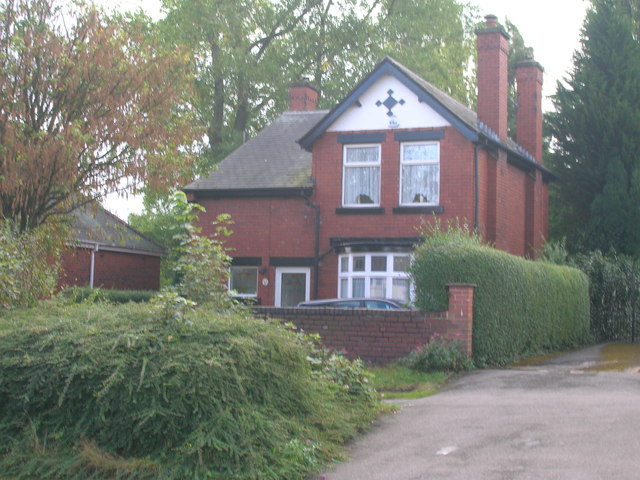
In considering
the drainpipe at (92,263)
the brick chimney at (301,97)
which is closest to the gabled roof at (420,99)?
the brick chimney at (301,97)

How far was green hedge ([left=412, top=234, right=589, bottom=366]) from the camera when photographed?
1512cm

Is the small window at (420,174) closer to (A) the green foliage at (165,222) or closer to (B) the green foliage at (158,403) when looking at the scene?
(A) the green foliage at (165,222)

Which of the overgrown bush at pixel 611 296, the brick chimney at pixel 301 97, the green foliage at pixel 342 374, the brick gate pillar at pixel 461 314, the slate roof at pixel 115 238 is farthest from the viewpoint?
the brick chimney at pixel 301 97

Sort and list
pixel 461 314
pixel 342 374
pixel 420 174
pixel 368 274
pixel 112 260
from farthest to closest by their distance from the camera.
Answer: pixel 112 260 → pixel 420 174 → pixel 368 274 → pixel 461 314 → pixel 342 374

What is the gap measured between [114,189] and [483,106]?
42.0ft

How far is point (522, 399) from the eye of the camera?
35.9 feet

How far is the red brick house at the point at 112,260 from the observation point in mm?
27609

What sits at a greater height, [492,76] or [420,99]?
[492,76]

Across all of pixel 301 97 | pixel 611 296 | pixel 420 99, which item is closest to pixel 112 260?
pixel 301 97

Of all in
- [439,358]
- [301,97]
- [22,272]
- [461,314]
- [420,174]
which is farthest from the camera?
[301,97]

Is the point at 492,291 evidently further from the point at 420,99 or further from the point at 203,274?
the point at 420,99

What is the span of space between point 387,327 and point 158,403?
816 centimetres

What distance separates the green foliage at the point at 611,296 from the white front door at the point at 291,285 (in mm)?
7257

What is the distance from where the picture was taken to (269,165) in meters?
27.0
